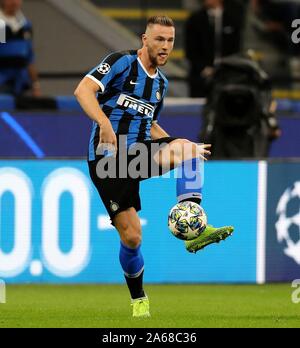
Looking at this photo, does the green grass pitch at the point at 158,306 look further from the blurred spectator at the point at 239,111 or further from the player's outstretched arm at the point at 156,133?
the blurred spectator at the point at 239,111

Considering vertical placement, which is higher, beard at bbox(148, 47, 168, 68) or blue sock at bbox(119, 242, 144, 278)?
beard at bbox(148, 47, 168, 68)

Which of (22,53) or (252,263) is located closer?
(252,263)

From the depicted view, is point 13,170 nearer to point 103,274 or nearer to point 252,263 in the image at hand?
point 103,274

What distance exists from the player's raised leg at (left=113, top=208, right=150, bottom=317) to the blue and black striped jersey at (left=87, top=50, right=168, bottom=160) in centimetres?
51

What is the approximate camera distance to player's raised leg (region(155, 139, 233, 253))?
8562 mm

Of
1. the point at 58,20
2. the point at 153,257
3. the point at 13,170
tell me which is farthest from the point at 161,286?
the point at 58,20

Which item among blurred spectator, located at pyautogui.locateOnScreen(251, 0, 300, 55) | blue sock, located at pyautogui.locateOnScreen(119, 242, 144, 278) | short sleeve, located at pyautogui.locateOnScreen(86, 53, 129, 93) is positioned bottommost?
blue sock, located at pyautogui.locateOnScreen(119, 242, 144, 278)

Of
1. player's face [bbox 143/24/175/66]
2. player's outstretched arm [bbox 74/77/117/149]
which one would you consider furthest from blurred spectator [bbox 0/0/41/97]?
player's outstretched arm [bbox 74/77/117/149]

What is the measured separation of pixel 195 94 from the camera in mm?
15273

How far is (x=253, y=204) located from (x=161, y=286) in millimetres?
1234

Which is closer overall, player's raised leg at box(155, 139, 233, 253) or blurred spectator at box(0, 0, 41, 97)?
player's raised leg at box(155, 139, 233, 253)

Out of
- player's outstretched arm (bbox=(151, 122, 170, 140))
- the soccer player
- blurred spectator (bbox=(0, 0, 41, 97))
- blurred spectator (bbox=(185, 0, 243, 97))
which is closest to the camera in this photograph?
the soccer player

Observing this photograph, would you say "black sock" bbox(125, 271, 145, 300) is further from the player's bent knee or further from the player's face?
the player's face

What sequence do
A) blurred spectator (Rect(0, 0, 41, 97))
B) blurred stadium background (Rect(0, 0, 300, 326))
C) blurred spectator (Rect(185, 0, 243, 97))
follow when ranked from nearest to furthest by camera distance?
blurred stadium background (Rect(0, 0, 300, 326)) < blurred spectator (Rect(0, 0, 41, 97)) < blurred spectator (Rect(185, 0, 243, 97))
